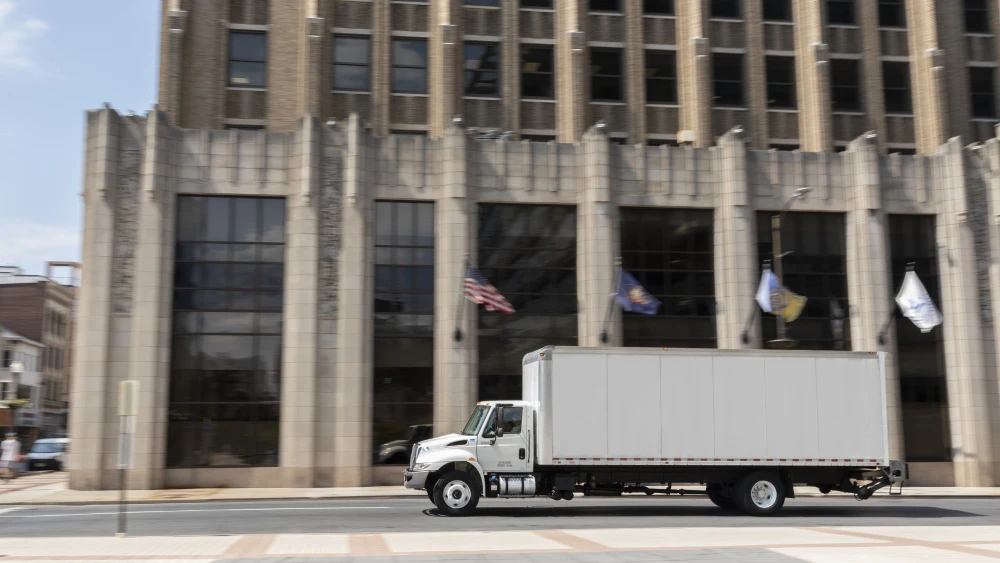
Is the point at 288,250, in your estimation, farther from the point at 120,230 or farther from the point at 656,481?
the point at 656,481

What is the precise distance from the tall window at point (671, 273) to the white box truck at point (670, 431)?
10811 mm

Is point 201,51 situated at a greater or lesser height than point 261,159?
greater

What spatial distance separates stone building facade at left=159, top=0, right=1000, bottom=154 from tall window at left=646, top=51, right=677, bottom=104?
6 cm

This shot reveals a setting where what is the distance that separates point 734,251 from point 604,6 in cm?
1178

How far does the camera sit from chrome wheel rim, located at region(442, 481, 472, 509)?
62.7ft

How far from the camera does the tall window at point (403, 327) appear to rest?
29141 mm

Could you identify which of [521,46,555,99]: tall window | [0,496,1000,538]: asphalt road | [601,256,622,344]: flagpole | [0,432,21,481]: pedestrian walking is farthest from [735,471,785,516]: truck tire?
[0,432,21,481]: pedestrian walking

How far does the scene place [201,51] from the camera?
33.7 metres

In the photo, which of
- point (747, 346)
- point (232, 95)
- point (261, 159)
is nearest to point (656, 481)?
point (747, 346)

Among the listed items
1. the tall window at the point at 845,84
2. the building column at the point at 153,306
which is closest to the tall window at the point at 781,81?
the tall window at the point at 845,84

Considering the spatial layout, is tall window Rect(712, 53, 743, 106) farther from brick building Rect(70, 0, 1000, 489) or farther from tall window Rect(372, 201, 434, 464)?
tall window Rect(372, 201, 434, 464)

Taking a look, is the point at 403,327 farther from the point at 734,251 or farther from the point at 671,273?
the point at 734,251

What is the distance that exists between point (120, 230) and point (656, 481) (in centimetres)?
1899

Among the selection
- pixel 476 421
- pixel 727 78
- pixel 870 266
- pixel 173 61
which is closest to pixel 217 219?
pixel 173 61
